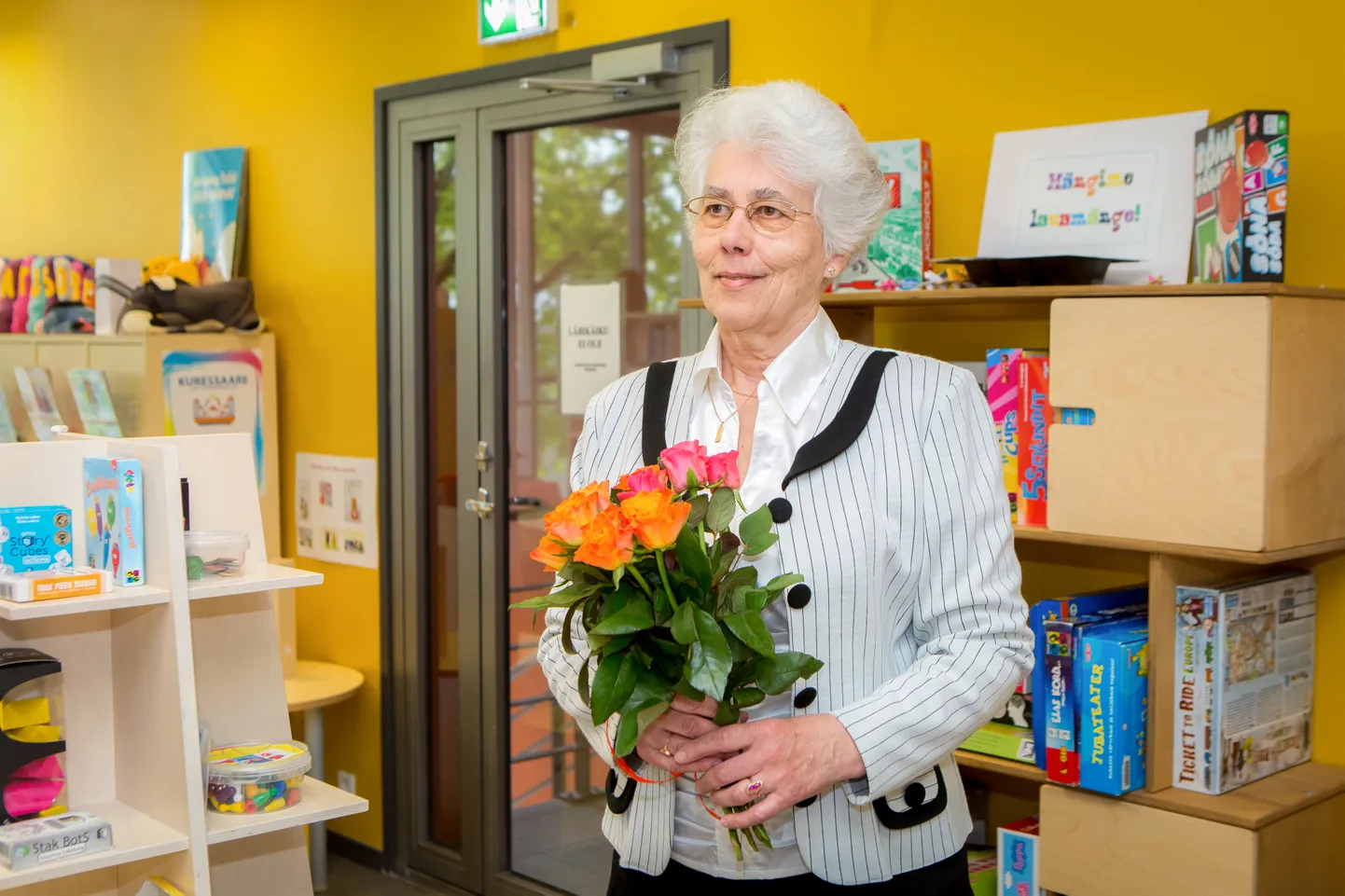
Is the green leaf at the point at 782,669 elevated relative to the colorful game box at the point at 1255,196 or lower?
lower

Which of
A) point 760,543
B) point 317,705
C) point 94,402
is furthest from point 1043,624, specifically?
point 94,402

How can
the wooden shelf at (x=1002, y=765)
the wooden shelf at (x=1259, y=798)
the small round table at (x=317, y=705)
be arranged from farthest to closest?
the small round table at (x=317, y=705) < the wooden shelf at (x=1002, y=765) < the wooden shelf at (x=1259, y=798)

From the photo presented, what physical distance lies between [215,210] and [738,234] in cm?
361

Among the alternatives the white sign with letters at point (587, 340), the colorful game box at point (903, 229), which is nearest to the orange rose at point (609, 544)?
the colorful game box at point (903, 229)

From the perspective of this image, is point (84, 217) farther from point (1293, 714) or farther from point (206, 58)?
point (1293, 714)

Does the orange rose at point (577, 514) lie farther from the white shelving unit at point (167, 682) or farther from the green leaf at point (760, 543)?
the white shelving unit at point (167, 682)

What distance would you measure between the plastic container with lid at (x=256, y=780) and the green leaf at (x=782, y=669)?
45.6 inches

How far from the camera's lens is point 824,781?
1584mm

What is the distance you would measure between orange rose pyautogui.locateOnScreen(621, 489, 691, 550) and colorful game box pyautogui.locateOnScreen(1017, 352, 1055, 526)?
126cm

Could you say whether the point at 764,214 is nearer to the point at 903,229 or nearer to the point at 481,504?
the point at 903,229

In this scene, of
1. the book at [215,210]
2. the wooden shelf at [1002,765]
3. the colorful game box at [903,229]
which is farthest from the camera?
the book at [215,210]

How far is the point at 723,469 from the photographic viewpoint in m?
1.48

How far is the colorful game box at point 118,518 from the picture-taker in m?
2.27

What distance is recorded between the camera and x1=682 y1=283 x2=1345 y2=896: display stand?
7.18 feet
